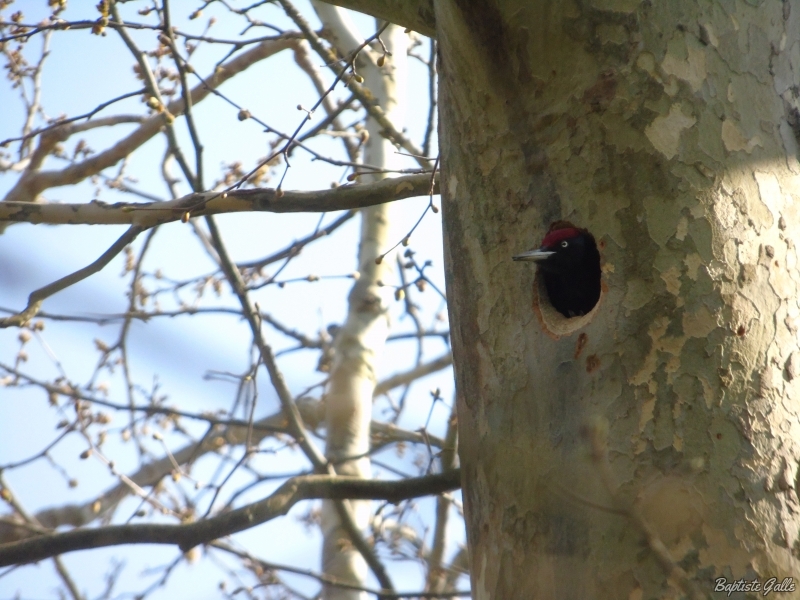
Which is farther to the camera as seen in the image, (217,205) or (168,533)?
(217,205)

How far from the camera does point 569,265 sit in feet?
8.70

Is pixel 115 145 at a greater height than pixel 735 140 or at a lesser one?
greater

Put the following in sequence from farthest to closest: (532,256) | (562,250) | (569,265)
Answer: (569,265)
(562,250)
(532,256)

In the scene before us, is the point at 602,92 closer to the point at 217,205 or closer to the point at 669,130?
the point at 669,130

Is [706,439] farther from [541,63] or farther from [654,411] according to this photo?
[541,63]

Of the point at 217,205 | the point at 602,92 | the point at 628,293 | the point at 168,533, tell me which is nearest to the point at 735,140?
the point at 602,92

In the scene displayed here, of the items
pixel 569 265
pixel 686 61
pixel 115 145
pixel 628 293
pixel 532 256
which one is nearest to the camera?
pixel 628 293

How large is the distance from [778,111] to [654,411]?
0.97 m

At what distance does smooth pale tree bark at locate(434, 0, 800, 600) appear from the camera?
5.81 feet

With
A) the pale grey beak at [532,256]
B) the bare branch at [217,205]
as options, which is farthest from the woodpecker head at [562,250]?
the bare branch at [217,205]

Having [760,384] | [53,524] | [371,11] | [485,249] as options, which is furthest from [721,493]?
A: [53,524]

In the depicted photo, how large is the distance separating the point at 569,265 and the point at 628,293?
0.63 m

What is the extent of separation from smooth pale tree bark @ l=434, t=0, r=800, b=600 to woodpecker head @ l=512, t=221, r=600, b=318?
0.17 feet

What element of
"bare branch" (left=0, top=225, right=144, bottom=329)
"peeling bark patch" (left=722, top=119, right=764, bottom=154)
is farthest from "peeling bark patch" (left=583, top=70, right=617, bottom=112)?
"bare branch" (left=0, top=225, right=144, bottom=329)
